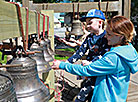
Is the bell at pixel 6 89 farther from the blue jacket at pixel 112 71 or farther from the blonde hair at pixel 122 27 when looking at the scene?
the blonde hair at pixel 122 27

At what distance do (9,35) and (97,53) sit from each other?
1.61m

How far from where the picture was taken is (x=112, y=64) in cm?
198

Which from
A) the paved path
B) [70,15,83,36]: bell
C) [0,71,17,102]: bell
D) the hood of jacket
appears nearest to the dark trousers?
the hood of jacket

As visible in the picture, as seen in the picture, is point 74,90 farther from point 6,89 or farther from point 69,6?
point 6,89

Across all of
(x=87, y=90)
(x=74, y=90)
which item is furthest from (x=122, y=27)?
(x=74, y=90)

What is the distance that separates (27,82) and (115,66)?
2.79 feet

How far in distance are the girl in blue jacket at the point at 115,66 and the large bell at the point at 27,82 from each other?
574 millimetres

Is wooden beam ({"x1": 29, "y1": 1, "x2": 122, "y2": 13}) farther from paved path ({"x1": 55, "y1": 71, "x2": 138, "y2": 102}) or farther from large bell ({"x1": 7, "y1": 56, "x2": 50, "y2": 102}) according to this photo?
large bell ({"x1": 7, "y1": 56, "x2": 50, "y2": 102})

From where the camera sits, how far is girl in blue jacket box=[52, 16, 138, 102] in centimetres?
200

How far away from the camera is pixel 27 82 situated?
1.55 metres

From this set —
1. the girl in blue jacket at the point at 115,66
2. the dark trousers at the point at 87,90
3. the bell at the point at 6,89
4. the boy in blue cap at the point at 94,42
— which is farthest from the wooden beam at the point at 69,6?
the bell at the point at 6,89

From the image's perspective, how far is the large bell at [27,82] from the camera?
1440 millimetres

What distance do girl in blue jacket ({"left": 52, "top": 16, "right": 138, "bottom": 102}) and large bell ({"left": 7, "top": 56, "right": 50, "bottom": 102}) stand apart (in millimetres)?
574

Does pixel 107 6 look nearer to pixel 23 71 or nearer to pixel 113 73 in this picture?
pixel 113 73
